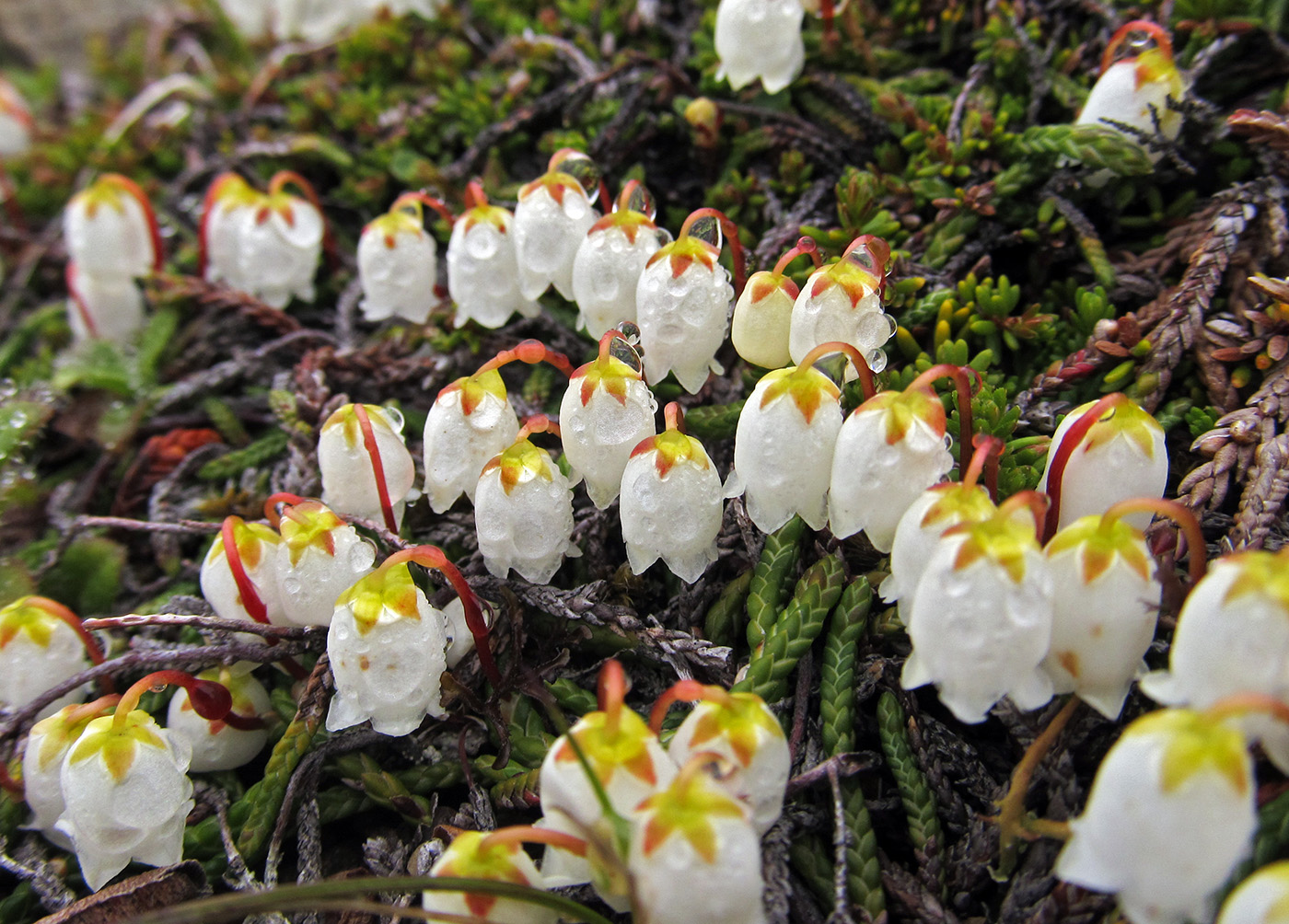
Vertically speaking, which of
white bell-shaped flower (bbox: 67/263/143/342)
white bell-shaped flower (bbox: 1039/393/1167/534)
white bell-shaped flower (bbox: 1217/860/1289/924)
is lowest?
white bell-shaped flower (bbox: 67/263/143/342)

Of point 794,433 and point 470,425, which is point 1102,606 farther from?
point 470,425

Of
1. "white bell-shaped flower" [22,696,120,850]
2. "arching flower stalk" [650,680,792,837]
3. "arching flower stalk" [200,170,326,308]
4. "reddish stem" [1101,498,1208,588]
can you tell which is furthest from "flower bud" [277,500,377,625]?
"reddish stem" [1101,498,1208,588]

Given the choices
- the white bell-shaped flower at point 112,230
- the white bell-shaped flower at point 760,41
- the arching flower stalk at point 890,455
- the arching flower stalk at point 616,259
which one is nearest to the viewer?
the arching flower stalk at point 890,455

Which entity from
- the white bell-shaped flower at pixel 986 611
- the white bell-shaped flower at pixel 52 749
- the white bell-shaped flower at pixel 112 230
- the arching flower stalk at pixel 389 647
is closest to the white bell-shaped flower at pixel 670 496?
the arching flower stalk at pixel 389 647

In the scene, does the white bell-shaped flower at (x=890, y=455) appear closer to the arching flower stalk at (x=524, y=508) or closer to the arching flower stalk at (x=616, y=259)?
the arching flower stalk at (x=524, y=508)

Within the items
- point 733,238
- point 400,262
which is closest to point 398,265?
point 400,262

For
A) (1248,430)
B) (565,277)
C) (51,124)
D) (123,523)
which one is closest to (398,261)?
(565,277)

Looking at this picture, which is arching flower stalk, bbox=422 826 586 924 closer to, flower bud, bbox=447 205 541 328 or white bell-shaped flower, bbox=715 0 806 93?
flower bud, bbox=447 205 541 328
